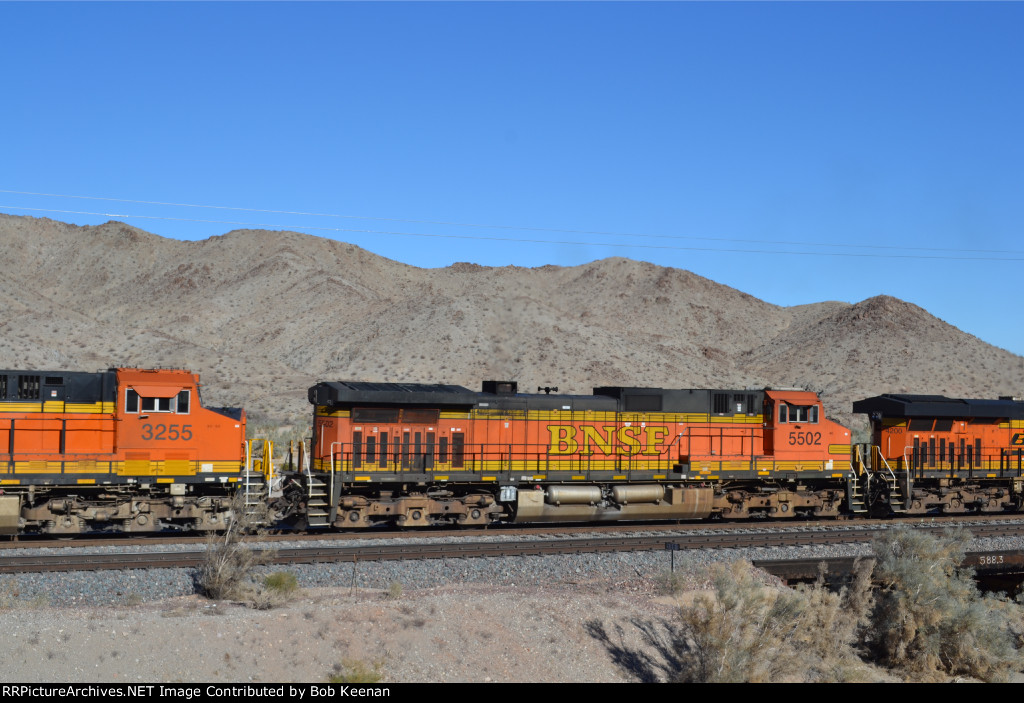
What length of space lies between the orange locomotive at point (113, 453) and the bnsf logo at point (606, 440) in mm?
7025

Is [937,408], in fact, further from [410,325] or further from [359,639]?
[410,325]

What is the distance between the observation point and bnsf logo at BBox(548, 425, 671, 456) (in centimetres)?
2098

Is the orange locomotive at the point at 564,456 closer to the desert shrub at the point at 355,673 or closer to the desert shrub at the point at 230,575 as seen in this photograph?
the desert shrub at the point at 230,575

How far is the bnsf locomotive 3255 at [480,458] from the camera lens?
58.1 ft

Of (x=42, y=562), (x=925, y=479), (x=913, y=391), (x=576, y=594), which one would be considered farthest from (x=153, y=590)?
(x=913, y=391)

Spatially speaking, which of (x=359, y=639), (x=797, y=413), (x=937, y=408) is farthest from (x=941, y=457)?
(x=359, y=639)

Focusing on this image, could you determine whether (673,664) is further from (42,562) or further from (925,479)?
(925,479)

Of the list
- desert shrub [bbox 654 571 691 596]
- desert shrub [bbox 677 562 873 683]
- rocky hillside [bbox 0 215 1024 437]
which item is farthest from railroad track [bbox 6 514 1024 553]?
rocky hillside [bbox 0 215 1024 437]

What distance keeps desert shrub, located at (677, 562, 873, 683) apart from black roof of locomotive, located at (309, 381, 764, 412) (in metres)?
7.65

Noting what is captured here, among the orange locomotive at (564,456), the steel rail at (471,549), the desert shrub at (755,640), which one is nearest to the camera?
the desert shrub at (755,640)

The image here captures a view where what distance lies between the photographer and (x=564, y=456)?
2095 cm

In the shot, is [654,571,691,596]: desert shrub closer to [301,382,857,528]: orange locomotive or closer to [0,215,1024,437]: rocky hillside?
[301,382,857,528]: orange locomotive

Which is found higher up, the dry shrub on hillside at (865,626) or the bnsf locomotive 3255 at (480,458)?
the bnsf locomotive 3255 at (480,458)

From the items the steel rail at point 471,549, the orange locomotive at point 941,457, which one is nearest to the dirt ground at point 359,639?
the steel rail at point 471,549
